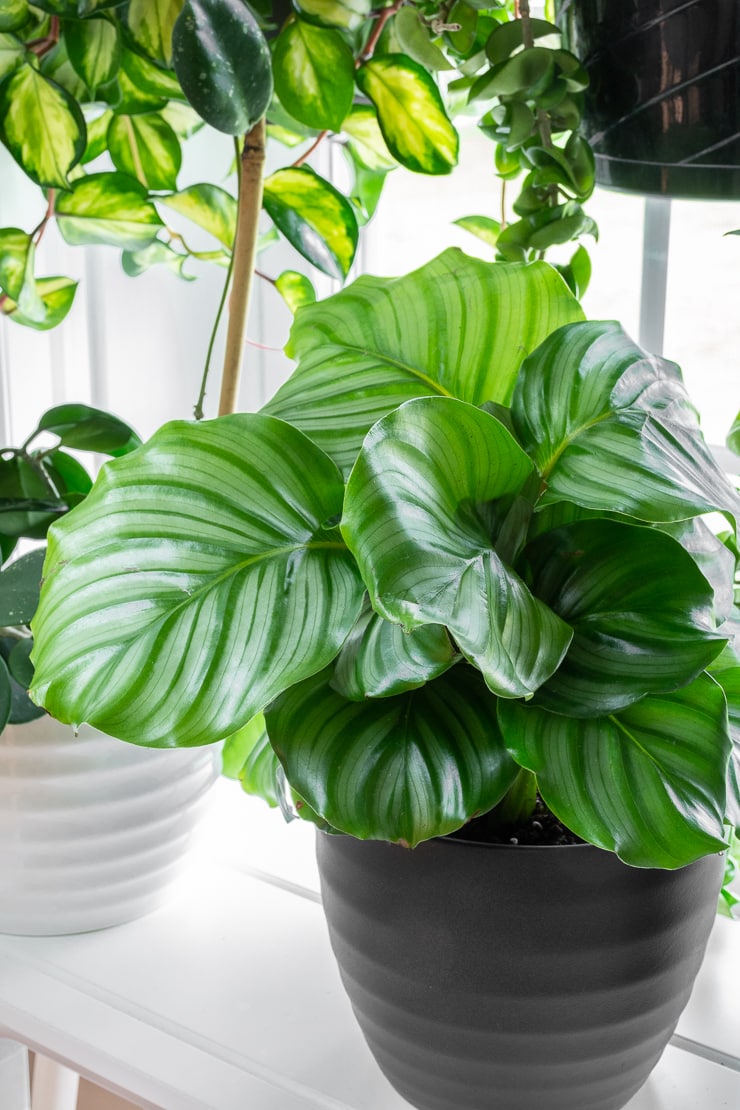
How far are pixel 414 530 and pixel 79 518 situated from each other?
140 mm

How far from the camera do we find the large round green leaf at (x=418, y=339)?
1.61ft

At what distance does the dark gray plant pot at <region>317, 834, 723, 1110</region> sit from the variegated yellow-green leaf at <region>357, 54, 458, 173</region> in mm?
427

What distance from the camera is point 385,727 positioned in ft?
1.49

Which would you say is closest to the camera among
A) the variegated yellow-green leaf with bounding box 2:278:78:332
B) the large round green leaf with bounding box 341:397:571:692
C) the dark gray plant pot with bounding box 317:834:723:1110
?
the large round green leaf with bounding box 341:397:571:692

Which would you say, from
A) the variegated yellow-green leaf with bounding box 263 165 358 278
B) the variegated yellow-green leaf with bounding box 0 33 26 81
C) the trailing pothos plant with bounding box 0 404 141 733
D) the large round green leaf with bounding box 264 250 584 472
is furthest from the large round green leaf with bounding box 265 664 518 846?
the variegated yellow-green leaf with bounding box 0 33 26 81

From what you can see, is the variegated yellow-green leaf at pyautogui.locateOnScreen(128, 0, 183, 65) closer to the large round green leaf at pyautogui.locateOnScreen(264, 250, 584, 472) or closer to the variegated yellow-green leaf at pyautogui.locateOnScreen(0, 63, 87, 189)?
the variegated yellow-green leaf at pyautogui.locateOnScreen(0, 63, 87, 189)

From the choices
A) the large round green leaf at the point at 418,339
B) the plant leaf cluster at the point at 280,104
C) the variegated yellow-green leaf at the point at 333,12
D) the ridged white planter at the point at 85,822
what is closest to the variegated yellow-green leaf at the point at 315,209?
the plant leaf cluster at the point at 280,104

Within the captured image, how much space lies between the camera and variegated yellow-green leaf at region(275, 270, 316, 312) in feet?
2.75

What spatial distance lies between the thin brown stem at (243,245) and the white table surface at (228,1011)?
0.31 meters

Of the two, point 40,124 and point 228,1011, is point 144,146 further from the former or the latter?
point 228,1011

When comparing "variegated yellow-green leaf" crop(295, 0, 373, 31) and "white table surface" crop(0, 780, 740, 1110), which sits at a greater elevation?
"variegated yellow-green leaf" crop(295, 0, 373, 31)

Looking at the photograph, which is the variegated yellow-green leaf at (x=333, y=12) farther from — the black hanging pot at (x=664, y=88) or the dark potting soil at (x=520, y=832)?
the dark potting soil at (x=520, y=832)

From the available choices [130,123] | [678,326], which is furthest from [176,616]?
[678,326]

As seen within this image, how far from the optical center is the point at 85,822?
2.36 feet
